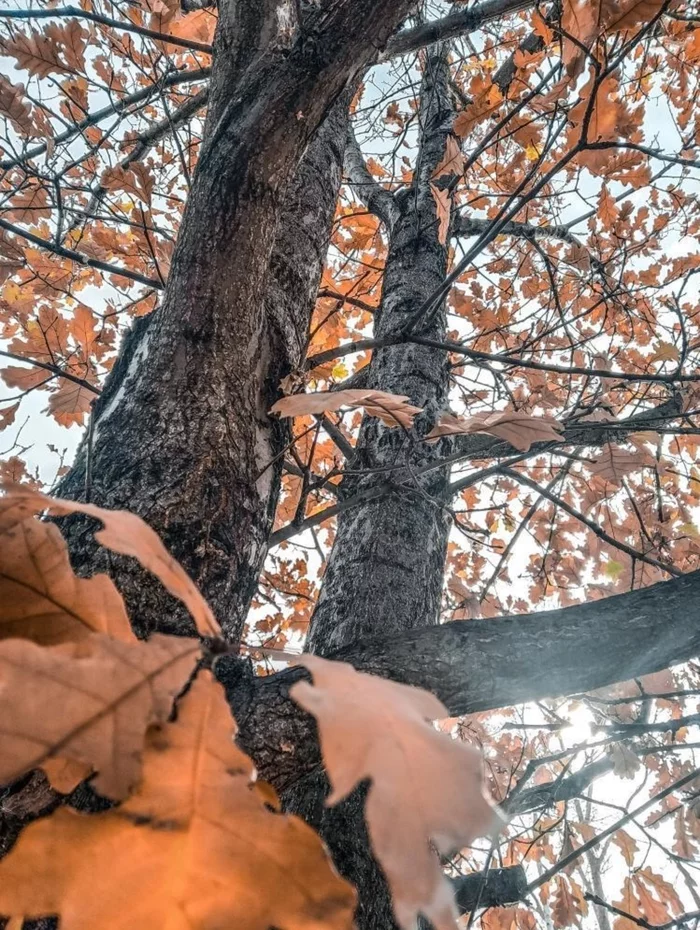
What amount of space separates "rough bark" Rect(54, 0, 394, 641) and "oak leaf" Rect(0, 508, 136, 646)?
0.92 feet

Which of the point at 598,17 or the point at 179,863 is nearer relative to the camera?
the point at 179,863

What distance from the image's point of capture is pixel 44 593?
33cm

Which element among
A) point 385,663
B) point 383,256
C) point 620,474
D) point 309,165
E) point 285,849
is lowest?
point 285,849

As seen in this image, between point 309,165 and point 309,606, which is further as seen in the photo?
point 309,606

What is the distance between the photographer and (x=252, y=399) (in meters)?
0.80

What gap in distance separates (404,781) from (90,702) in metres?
0.14

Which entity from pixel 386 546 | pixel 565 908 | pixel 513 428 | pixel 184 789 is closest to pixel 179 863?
pixel 184 789

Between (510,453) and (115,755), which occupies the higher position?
(510,453)

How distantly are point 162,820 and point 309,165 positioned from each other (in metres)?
1.25

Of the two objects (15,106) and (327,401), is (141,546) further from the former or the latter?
(15,106)

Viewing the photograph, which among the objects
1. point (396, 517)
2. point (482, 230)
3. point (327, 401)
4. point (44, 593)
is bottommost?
point (44, 593)

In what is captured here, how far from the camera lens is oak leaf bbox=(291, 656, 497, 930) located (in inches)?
7.9

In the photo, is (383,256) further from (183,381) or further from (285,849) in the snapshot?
(285,849)

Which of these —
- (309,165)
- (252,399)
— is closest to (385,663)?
(252,399)
